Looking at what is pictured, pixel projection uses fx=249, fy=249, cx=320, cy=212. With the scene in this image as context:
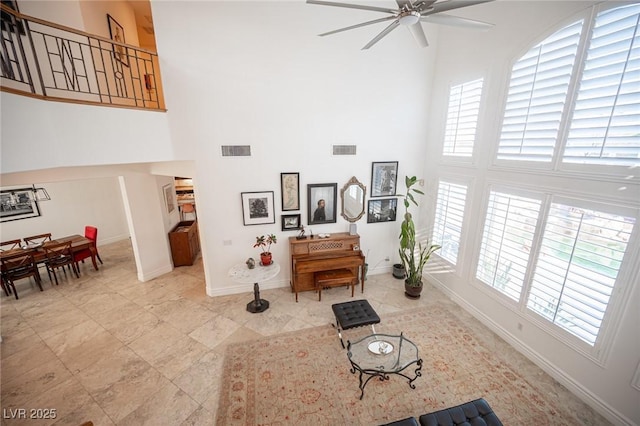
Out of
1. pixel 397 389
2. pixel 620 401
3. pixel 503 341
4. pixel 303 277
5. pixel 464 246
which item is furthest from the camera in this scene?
pixel 303 277

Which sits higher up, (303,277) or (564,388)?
(303,277)

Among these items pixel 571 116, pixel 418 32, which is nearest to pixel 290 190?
pixel 418 32

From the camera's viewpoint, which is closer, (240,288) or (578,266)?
(578,266)

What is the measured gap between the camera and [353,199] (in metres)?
5.61

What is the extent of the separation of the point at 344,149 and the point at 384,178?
3.83 ft

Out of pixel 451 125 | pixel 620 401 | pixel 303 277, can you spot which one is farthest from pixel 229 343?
pixel 451 125

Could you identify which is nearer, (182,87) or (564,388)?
(564,388)

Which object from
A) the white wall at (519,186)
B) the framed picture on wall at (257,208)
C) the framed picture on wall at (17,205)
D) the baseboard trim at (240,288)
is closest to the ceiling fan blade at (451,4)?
the white wall at (519,186)

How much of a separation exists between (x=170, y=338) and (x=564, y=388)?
578 centimetres

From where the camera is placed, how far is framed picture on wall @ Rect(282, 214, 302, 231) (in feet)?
17.5

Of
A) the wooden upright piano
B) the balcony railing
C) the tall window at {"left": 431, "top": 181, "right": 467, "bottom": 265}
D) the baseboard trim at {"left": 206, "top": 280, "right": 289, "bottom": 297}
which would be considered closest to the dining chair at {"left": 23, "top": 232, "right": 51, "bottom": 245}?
the balcony railing

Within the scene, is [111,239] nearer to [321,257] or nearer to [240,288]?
[240,288]

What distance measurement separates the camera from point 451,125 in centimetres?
497

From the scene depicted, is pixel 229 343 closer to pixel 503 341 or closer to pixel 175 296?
pixel 175 296
